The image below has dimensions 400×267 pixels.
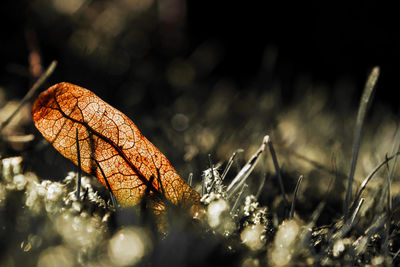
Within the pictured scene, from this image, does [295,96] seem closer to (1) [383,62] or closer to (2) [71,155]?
(1) [383,62]

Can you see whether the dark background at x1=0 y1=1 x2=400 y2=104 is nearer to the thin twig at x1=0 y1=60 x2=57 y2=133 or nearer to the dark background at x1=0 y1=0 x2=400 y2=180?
the dark background at x1=0 y1=0 x2=400 y2=180

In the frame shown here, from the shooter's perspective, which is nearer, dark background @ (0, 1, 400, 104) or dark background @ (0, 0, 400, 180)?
dark background @ (0, 0, 400, 180)

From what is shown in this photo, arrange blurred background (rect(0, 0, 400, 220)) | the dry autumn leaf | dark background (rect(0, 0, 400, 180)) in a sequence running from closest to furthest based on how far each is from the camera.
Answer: the dry autumn leaf, blurred background (rect(0, 0, 400, 220)), dark background (rect(0, 0, 400, 180))

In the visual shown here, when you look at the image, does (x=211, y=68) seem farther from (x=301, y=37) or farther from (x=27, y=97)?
(x=27, y=97)

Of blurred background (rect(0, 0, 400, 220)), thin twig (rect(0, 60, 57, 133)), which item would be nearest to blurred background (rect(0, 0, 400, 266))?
blurred background (rect(0, 0, 400, 220))

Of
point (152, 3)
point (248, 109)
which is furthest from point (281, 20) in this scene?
point (248, 109)

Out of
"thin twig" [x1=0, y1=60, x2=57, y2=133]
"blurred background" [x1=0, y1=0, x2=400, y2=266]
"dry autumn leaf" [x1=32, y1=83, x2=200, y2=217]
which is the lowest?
"dry autumn leaf" [x1=32, y1=83, x2=200, y2=217]
